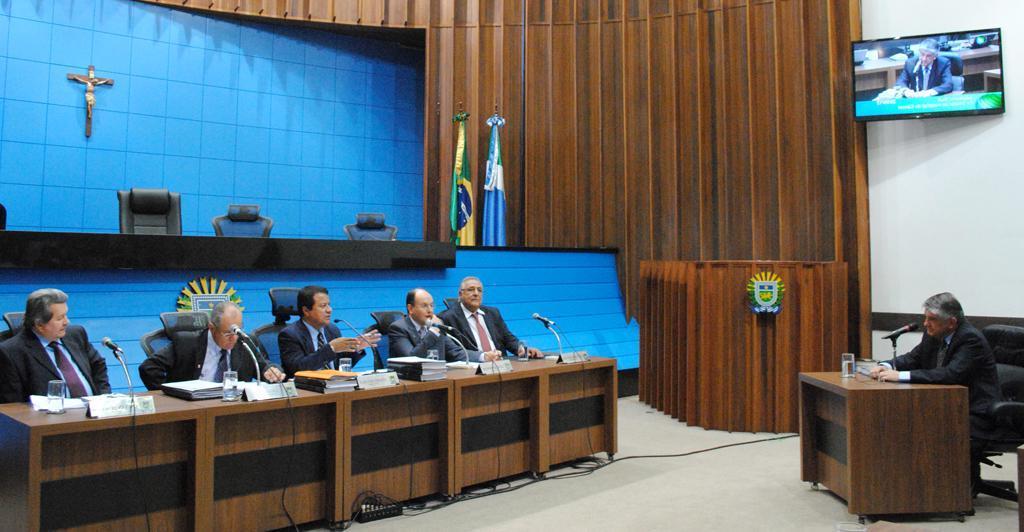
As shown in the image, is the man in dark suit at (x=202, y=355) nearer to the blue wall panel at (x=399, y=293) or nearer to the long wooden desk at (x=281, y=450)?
the long wooden desk at (x=281, y=450)

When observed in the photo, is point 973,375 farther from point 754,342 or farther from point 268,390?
point 268,390

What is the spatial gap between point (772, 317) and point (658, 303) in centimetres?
105

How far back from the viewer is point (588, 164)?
27.5ft

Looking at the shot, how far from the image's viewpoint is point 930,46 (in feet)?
21.1

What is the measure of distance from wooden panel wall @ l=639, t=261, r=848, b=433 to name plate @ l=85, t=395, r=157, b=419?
13.0 ft

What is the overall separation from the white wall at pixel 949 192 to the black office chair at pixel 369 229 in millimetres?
4377

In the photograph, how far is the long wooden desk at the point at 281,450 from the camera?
2.76m

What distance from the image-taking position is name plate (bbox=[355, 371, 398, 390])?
3.60 meters

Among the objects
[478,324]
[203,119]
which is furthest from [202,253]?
[203,119]

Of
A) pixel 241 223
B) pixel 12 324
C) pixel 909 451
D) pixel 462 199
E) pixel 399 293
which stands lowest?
pixel 909 451

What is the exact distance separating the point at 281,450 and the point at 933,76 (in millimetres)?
5821

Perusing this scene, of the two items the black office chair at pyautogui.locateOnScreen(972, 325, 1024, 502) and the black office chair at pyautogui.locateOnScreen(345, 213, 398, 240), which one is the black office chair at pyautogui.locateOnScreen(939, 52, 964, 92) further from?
the black office chair at pyautogui.locateOnScreen(345, 213, 398, 240)

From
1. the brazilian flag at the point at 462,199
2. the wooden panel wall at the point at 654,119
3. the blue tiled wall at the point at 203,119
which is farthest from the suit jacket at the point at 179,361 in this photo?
the wooden panel wall at the point at 654,119

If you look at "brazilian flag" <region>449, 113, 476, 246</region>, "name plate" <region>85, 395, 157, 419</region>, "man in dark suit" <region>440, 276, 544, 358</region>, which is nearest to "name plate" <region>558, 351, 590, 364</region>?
"man in dark suit" <region>440, 276, 544, 358</region>
